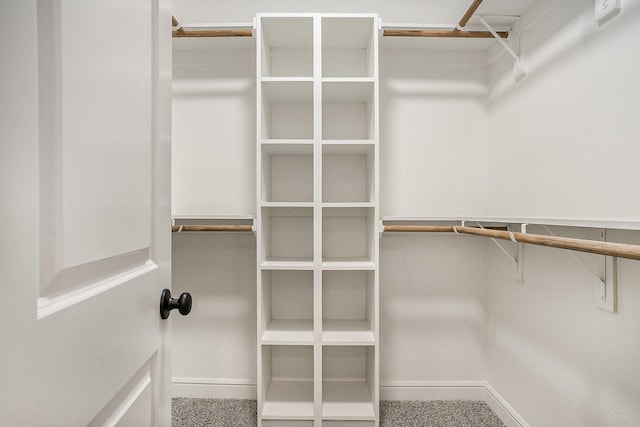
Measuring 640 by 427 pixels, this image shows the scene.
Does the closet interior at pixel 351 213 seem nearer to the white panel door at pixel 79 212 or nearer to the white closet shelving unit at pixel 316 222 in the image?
the white closet shelving unit at pixel 316 222

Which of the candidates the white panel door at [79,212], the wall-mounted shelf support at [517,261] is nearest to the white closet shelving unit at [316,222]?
the wall-mounted shelf support at [517,261]

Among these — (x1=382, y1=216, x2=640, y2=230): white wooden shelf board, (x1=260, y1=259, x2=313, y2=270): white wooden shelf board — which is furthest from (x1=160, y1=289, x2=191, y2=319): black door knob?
(x1=382, y1=216, x2=640, y2=230): white wooden shelf board

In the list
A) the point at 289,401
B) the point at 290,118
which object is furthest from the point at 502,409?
the point at 290,118

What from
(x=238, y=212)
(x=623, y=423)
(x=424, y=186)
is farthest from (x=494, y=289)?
(x=238, y=212)

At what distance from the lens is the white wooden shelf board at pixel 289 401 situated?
1.58 meters

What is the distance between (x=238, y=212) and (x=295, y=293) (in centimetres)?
58

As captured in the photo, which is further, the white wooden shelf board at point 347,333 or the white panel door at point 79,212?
the white wooden shelf board at point 347,333

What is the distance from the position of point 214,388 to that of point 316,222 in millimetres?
1203

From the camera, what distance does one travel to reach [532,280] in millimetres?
1483

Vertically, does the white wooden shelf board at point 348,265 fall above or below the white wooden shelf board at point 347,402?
above

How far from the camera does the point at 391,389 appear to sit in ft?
6.30

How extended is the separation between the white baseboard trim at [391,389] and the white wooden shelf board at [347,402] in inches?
8.3

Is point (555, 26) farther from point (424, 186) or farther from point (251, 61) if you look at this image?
point (251, 61)

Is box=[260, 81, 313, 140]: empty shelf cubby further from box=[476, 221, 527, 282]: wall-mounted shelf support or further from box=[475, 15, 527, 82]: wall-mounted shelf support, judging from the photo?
box=[476, 221, 527, 282]: wall-mounted shelf support
